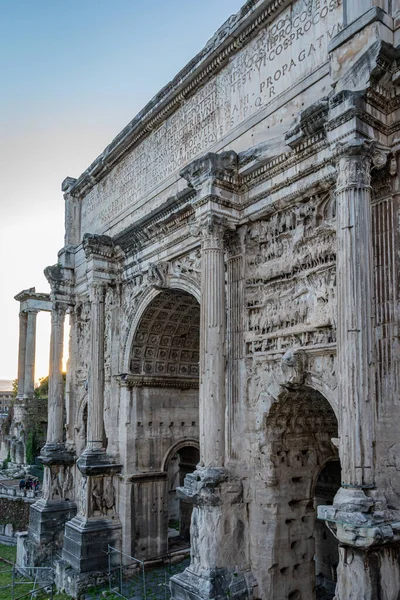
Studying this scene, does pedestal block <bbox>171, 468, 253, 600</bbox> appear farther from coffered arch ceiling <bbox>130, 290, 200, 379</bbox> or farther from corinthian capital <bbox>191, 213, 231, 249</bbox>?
coffered arch ceiling <bbox>130, 290, 200, 379</bbox>

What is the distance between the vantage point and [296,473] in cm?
878

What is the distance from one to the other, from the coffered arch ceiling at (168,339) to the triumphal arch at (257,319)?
52mm

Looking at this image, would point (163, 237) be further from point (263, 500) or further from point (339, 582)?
point (339, 582)

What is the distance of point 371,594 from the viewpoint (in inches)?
233

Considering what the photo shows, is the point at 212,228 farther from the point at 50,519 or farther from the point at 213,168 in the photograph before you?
the point at 50,519

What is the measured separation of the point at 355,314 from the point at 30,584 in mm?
10821

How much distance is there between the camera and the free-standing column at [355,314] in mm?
6234

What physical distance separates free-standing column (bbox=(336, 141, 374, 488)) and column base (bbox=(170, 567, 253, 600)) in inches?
118

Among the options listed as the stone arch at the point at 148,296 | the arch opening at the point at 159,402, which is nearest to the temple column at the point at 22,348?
the arch opening at the point at 159,402

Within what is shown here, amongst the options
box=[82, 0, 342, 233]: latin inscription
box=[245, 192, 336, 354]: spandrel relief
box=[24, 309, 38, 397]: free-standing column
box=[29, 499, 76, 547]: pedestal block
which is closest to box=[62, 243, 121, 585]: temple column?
box=[29, 499, 76, 547]: pedestal block

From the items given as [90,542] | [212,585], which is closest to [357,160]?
[212,585]

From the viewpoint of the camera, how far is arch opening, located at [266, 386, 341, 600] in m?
8.45

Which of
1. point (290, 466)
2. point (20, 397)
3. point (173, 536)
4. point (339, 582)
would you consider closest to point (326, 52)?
point (290, 466)

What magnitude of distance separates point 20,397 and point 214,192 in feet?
101
